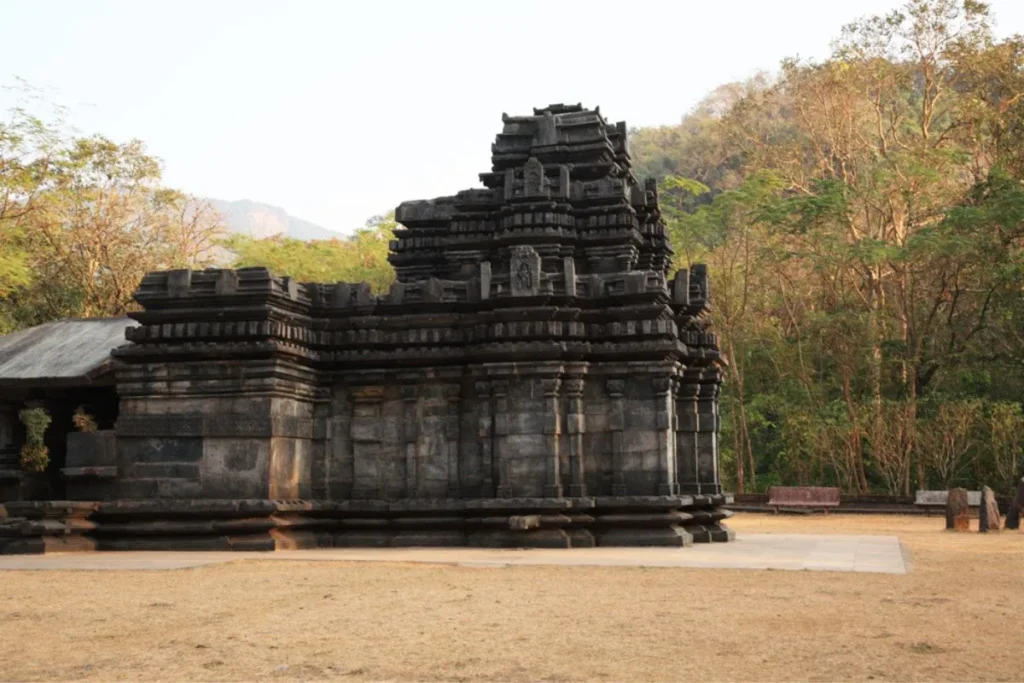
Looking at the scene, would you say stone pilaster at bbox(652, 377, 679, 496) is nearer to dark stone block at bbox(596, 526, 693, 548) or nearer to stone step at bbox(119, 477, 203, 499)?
dark stone block at bbox(596, 526, 693, 548)

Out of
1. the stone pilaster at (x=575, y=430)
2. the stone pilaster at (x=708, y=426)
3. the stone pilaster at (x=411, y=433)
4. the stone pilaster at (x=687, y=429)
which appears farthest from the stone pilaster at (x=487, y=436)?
the stone pilaster at (x=708, y=426)

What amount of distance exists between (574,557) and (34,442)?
925 centimetres

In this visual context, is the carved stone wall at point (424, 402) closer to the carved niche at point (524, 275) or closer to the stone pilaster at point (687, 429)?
the carved niche at point (524, 275)

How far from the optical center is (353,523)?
56.2 ft

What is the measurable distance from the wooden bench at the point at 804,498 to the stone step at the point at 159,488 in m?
21.0

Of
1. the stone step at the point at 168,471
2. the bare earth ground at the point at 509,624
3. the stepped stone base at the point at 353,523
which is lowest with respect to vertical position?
the bare earth ground at the point at 509,624

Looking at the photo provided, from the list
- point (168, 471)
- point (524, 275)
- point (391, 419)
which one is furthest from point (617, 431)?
point (168, 471)

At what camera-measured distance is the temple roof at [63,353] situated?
55.1 feet

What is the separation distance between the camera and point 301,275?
4962 cm

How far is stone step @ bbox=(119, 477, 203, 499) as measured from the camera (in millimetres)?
16234

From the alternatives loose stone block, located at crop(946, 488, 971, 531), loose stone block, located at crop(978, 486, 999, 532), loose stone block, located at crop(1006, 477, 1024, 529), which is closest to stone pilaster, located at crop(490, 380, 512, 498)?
loose stone block, located at crop(978, 486, 999, 532)

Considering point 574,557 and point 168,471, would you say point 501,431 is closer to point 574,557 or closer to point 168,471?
point 574,557

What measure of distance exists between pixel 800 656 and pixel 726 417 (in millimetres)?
34878

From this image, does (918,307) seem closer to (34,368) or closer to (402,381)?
(402,381)
